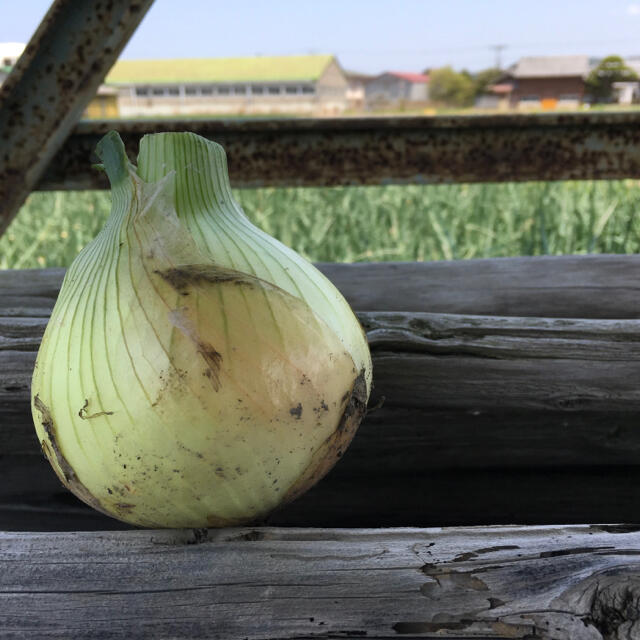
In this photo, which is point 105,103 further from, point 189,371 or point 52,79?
point 189,371

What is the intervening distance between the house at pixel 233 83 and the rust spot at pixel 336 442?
1934 inches

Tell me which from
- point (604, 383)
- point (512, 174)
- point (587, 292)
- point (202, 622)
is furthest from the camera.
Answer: point (512, 174)

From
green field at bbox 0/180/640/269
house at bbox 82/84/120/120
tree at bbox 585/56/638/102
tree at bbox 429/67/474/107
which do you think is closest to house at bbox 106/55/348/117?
tree at bbox 429/67/474/107

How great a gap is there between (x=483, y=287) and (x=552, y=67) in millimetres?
47551

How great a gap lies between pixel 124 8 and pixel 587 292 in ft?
3.50

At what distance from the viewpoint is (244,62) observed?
5103 cm

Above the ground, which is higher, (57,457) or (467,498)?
(57,457)

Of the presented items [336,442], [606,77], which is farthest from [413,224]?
[606,77]

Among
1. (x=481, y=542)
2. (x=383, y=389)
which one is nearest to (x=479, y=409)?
(x=383, y=389)

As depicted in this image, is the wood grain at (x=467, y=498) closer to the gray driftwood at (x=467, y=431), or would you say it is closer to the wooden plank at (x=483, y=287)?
the gray driftwood at (x=467, y=431)

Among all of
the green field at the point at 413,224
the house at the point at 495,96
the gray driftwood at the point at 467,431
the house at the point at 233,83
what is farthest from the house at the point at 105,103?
the house at the point at 495,96

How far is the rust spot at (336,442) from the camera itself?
0.62 metres

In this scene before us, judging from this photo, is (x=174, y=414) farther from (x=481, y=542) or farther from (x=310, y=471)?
(x=481, y=542)

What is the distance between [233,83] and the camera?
55.8 meters
